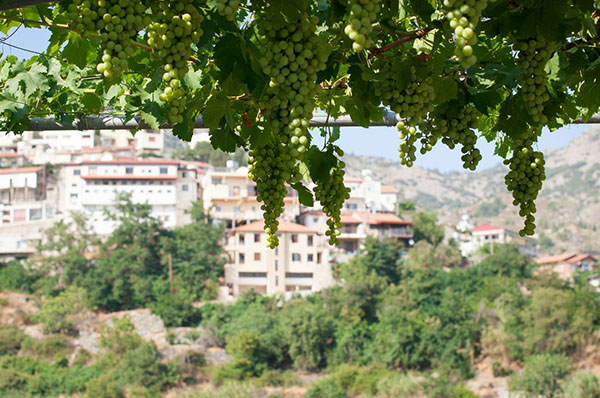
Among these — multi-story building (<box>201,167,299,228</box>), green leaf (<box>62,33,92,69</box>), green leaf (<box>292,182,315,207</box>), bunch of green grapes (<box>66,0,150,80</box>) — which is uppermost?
multi-story building (<box>201,167,299,228</box>)

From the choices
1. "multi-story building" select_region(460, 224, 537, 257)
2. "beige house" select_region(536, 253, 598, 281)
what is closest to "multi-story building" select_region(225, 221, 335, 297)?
"multi-story building" select_region(460, 224, 537, 257)

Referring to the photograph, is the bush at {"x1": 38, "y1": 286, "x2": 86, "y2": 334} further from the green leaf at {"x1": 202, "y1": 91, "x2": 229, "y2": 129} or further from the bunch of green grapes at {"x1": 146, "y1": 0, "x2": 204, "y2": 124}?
the bunch of green grapes at {"x1": 146, "y1": 0, "x2": 204, "y2": 124}

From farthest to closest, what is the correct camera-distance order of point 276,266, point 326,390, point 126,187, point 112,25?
point 126,187, point 276,266, point 326,390, point 112,25

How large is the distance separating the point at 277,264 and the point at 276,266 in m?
0.13

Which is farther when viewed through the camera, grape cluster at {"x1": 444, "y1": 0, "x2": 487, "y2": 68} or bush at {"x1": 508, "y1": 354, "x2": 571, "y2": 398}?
bush at {"x1": 508, "y1": 354, "x2": 571, "y2": 398}

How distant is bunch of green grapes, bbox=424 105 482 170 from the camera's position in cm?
139

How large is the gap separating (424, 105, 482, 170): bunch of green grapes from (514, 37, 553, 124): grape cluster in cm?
16

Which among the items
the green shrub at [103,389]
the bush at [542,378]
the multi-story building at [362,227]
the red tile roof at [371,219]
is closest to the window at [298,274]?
the multi-story building at [362,227]

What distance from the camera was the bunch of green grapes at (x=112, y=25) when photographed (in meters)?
0.87

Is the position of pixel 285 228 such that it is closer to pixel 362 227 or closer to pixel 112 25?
pixel 362 227

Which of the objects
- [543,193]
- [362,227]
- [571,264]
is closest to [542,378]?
[362,227]

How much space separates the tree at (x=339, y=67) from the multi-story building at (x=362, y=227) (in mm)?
36507

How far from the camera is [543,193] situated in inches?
4574

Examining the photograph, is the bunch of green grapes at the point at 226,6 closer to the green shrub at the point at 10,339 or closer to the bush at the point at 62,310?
the bush at the point at 62,310
